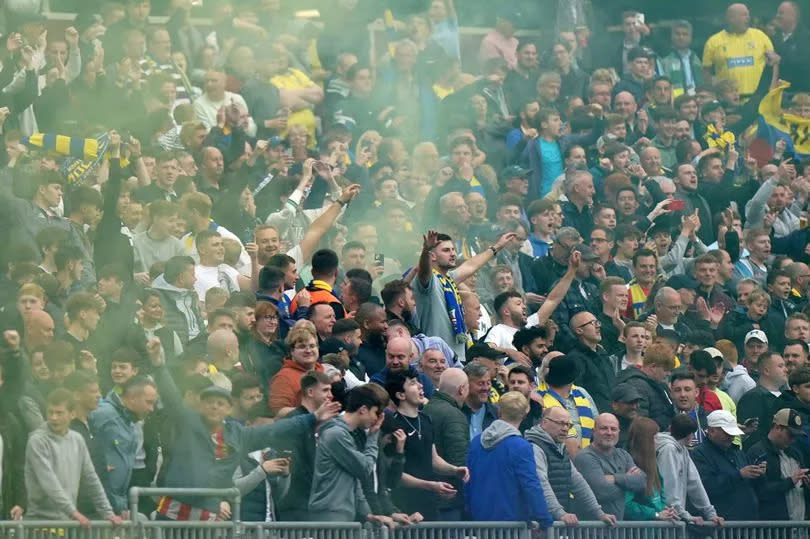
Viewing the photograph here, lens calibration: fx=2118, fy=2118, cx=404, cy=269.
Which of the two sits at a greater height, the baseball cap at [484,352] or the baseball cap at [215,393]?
the baseball cap at [215,393]

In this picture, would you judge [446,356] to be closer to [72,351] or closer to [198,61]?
[72,351]

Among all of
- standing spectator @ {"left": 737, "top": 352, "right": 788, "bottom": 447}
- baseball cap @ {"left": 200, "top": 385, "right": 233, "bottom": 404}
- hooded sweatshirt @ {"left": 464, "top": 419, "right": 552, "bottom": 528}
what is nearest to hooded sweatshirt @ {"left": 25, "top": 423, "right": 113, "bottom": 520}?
baseball cap @ {"left": 200, "top": 385, "right": 233, "bottom": 404}

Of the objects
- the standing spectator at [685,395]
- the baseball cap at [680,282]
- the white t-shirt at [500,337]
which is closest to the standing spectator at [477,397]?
the white t-shirt at [500,337]

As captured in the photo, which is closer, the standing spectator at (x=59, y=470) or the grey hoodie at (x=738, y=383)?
the standing spectator at (x=59, y=470)

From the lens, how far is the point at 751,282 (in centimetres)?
1673

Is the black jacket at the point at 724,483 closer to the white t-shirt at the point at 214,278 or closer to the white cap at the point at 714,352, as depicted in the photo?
the white cap at the point at 714,352

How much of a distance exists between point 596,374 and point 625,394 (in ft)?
1.48

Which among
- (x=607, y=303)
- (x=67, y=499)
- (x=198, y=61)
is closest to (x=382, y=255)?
(x=607, y=303)

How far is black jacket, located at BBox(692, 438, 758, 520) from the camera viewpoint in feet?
42.6

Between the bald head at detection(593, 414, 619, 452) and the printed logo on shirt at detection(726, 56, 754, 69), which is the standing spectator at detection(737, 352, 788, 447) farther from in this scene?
the printed logo on shirt at detection(726, 56, 754, 69)

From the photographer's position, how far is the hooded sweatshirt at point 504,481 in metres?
11.1

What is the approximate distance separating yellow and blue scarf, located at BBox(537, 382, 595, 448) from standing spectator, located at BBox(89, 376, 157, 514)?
2.82 metres

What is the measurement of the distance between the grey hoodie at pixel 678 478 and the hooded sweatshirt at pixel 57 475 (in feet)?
12.3

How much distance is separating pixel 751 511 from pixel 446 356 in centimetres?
228
